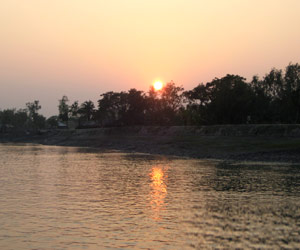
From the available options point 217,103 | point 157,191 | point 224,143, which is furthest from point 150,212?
point 217,103

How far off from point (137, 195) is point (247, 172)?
57.1 feet

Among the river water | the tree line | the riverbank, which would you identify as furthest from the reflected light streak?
the tree line

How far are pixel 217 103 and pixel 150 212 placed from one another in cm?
8592

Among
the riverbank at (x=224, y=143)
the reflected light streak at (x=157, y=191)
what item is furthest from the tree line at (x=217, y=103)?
the reflected light streak at (x=157, y=191)

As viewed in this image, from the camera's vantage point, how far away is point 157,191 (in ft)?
95.1

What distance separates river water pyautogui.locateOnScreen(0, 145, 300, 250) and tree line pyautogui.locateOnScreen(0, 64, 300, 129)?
6472 cm

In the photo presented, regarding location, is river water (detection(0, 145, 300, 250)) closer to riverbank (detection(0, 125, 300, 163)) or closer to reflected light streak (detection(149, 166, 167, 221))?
reflected light streak (detection(149, 166, 167, 221))

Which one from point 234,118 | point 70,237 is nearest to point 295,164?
point 70,237

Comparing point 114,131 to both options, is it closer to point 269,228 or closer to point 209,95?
point 209,95

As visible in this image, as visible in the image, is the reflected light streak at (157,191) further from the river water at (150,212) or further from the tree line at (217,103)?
the tree line at (217,103)

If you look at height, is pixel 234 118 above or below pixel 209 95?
below

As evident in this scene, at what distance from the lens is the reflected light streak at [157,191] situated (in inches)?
888

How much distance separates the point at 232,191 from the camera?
28.9 metres

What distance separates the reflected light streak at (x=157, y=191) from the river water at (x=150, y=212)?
0.06 m
